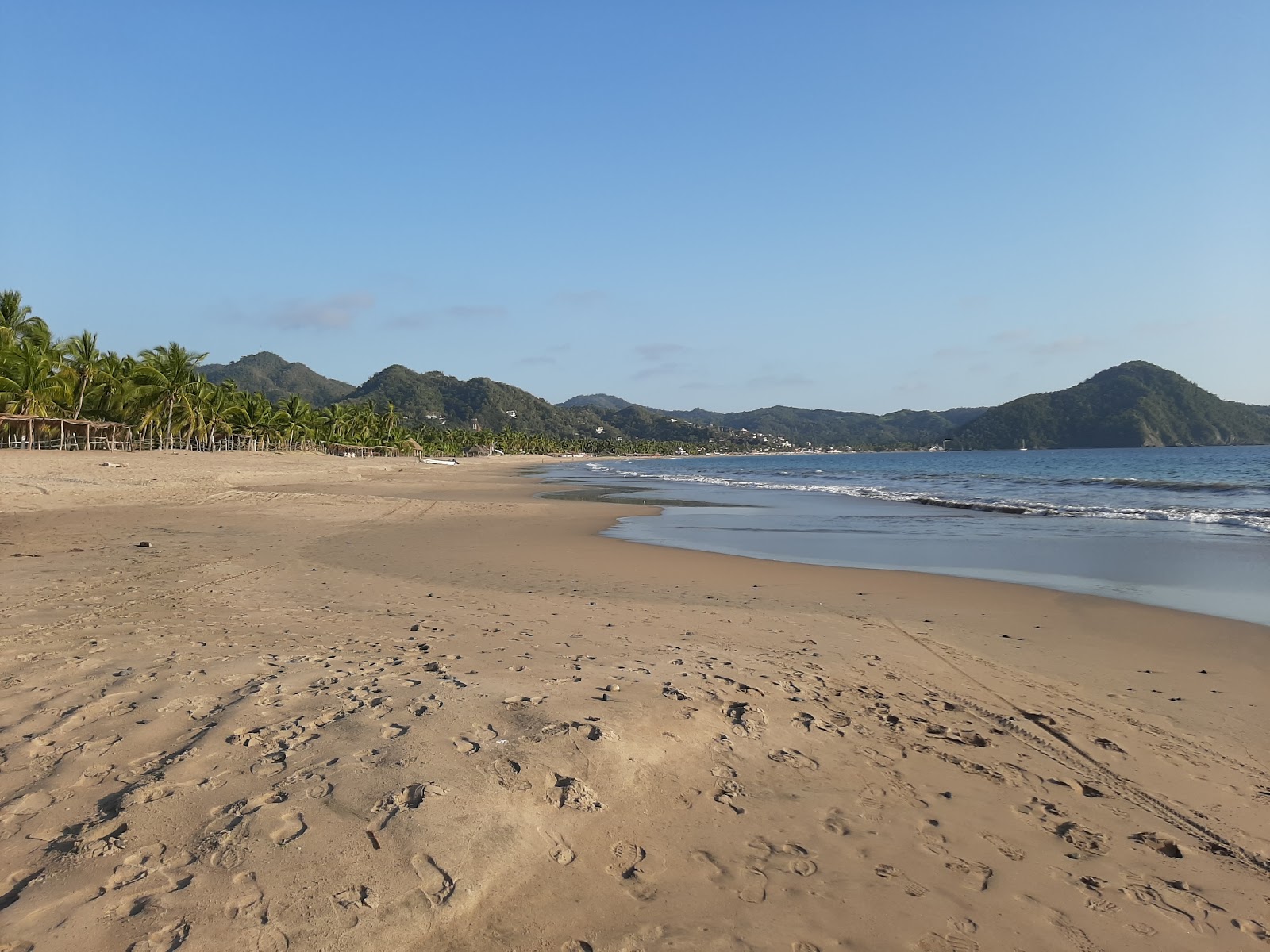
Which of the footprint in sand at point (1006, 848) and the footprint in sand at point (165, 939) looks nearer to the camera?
the footprint in sand at point (165, 939)

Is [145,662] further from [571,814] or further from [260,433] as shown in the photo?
[260,433]

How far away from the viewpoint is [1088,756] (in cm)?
467

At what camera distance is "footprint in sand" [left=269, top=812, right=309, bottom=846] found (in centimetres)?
308

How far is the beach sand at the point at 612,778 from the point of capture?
2.85 metres

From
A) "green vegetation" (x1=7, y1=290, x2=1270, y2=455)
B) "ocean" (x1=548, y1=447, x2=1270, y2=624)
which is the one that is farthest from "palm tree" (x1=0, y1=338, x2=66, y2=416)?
"ocean" (x1=548, y1=447, x2=1270, y2=624)

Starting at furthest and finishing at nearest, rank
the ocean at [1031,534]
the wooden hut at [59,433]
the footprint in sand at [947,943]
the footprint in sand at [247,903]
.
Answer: the wooden hut at [59,433] < the ocean at [1031,534] < the footprint in sand at [947,943] < the footprint in sand at [247,903]

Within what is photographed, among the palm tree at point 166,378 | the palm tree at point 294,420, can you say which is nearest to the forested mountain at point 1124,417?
the palm tree at point 294,420

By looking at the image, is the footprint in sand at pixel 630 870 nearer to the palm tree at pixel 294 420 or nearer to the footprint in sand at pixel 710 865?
the footprint in sand at pixel 710 865

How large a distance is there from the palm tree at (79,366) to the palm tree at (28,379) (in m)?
2.64

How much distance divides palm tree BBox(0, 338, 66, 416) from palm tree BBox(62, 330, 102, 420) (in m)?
2.64

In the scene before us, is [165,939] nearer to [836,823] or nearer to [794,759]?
[836,823]

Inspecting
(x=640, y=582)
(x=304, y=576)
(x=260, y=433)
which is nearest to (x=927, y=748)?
(x=640, y=582)

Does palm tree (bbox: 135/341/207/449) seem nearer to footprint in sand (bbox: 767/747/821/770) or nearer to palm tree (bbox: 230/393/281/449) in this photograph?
palm tree (bbox: 230/393/281/449)

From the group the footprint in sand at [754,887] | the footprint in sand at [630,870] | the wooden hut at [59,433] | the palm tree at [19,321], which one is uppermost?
the palm tree at [19,321]
